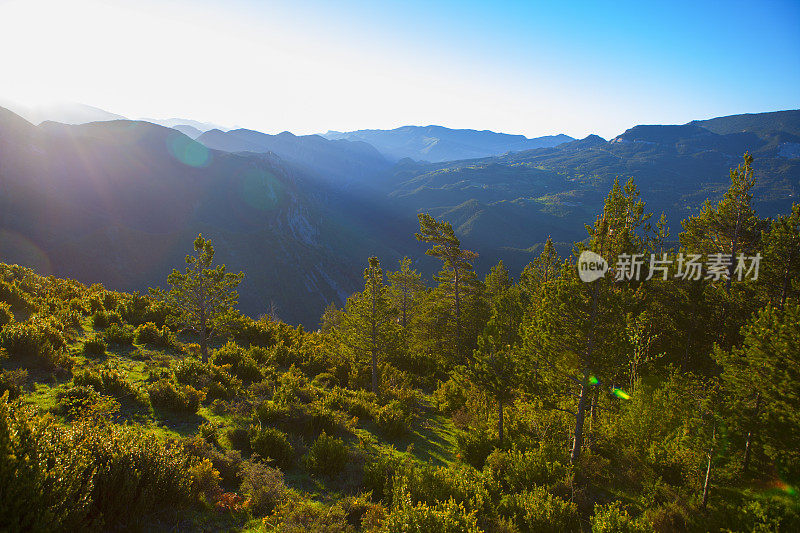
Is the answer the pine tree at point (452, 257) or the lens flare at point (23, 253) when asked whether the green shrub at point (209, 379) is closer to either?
the pine tree at point (452, 257)

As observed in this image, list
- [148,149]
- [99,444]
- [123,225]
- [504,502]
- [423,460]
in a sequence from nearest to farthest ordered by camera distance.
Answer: [99,444] → [504,502] → [423,460] → [123,225] → [148,149]

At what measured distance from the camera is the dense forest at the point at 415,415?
275 inches

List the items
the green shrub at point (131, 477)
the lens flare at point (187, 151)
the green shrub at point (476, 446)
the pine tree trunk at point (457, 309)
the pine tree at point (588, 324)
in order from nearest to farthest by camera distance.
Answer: the green shrub at point (131, 477) < the pine tree at point (588, 324) < the green shrub at point (476, 446) < the pine tree trunk at point (457, 309) < the lens flare at point (187, 151)

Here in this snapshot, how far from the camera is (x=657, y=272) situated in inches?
889

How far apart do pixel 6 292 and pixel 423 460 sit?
67.1 feet

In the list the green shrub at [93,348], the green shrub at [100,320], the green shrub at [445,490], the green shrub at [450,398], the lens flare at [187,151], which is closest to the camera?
the green shrub at [445,490]

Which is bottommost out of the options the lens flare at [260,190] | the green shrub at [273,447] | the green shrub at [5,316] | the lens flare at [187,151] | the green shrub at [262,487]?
the green shrub at [273,447]

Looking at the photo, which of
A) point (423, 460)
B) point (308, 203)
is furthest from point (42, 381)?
point (308, 203)

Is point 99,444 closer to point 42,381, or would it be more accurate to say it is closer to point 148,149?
point 42,381

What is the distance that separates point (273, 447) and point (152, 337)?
1098 centimetres

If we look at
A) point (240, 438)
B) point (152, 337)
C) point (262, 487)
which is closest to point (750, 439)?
point (262, 487)

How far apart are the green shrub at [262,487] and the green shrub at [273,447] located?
90 centimetres

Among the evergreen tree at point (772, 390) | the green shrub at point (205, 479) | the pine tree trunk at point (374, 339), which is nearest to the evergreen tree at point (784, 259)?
the evergreen tree at point (772, 390)

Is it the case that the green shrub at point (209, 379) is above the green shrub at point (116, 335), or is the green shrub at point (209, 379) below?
below
